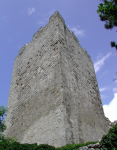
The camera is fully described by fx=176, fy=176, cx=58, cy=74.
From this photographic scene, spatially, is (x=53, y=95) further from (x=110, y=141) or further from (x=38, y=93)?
(x=110, y=141)

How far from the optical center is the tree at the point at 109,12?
232 inches

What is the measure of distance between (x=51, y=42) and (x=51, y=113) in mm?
3942

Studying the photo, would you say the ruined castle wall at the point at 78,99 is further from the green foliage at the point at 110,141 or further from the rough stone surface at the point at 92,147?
the green foliage at the point at 110,141

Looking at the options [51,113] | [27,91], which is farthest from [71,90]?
[27,91]

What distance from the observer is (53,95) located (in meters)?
6.77

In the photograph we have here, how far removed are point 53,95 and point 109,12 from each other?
11.8ft

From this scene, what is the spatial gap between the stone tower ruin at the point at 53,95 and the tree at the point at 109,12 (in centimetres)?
243

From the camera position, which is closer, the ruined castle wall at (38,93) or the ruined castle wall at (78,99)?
the ruined castle wall at (38,93)

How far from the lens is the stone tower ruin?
20.0 ft

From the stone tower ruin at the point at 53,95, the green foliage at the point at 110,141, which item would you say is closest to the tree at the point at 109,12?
the stone tower ruin at the point at 53,95

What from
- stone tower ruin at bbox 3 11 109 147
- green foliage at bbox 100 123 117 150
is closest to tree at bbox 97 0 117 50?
stone tower ruin at bbox 3 11 109 147

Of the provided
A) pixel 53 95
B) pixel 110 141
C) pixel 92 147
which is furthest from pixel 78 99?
pixel 110 141

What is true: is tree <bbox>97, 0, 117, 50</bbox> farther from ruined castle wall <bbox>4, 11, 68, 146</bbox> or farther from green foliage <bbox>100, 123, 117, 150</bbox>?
green foliage <bbox>100, 123, 117, 150</bbox>

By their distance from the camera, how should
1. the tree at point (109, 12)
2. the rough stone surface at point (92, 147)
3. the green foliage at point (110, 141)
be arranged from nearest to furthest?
the green foliage at point (110, 141) < the rough stone surface at point (92, 147) < the tree at point (109, 12)
